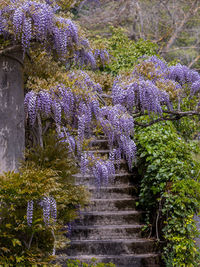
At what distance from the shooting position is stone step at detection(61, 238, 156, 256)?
13.4ft

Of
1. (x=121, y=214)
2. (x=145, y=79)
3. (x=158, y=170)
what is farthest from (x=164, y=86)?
(x=121, y=214)

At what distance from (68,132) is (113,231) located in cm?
→ 142

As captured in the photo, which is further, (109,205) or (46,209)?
(109,205)

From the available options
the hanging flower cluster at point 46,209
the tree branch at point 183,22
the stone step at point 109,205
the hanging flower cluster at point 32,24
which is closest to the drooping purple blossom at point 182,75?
the hanging flower cluster at point 32,24

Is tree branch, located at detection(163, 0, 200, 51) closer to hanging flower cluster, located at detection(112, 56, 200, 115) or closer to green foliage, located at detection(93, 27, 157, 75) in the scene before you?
green foliage, located at detection(93, 27, 157, 75)

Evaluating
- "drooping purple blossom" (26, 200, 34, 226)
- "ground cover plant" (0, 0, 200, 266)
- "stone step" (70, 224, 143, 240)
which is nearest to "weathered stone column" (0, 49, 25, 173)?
"ground cover plant" (0, 0, 200, 266)

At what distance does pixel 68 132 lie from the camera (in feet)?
13.1

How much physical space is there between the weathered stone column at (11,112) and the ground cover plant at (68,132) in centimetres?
9

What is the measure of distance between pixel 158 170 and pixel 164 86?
1160 millimetres

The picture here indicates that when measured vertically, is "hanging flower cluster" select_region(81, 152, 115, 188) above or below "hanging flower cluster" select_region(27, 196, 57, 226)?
above

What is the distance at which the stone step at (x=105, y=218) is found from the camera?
4.55m

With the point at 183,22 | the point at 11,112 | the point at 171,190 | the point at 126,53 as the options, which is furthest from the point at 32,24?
the point at 183,22

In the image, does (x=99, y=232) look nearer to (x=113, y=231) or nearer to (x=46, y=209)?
(x=113, y=231)

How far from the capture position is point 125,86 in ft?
12.0
